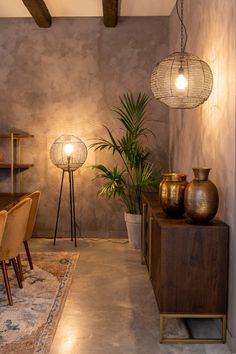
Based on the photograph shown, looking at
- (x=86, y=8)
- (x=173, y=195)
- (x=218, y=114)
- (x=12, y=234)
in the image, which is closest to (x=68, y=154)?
(x=86, y=8)

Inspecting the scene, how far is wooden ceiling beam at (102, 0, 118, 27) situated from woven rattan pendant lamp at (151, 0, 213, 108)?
5.90 ft

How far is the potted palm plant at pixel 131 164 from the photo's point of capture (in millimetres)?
4934

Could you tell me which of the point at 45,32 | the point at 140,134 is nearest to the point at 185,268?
the point at 140,134

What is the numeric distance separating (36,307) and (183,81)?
1.91 m

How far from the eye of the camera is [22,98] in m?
5.51

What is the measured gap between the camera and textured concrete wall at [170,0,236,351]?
8.41 ft

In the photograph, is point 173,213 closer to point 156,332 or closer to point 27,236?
point 156,332

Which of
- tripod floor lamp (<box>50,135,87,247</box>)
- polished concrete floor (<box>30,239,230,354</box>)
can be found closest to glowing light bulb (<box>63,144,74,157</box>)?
tripod floor lamp (<box>50,135,87,247</box>)

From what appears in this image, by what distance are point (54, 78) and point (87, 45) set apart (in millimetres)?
578

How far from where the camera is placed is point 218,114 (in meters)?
2.91

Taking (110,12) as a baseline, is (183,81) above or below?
below

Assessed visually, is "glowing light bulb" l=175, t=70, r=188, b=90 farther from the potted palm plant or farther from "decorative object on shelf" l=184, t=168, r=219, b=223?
the potted palm plant

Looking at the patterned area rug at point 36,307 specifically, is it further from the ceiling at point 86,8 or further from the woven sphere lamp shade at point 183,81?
the ceiling at point 86,8

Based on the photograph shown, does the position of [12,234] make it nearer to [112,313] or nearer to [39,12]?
[112,313]
